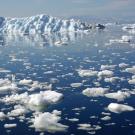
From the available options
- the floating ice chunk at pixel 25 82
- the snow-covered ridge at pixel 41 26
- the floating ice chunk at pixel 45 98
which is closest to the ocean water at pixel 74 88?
the floating ice chunk at pixel 45 98

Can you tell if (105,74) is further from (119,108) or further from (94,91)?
(119,108)

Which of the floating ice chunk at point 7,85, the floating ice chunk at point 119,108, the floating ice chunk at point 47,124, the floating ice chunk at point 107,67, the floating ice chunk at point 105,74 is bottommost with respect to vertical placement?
the floating ice chunk at point 47,124

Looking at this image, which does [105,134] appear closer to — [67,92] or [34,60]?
[67,92]

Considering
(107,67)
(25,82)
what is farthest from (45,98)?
(107,67)

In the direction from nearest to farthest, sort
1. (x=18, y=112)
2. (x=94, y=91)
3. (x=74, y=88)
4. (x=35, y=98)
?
(x=18, y=112), (x=35, y=98), (x=94, y=91), (x=74, y=88)

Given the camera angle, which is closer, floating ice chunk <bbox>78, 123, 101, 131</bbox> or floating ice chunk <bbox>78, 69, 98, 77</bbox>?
floating ice chunk <bbox>78, 123, 101, 131</bbox>

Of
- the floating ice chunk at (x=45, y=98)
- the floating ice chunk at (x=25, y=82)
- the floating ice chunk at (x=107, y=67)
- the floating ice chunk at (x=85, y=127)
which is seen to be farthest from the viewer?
the floating ice chunk at (x=107, y=67)

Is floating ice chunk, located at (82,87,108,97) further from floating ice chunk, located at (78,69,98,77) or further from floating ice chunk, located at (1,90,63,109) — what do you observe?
floating ice chunk, located at (78,69,98,77)

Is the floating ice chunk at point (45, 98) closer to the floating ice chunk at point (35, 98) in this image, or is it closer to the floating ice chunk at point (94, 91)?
the floating ice chunk at point (35, 98)

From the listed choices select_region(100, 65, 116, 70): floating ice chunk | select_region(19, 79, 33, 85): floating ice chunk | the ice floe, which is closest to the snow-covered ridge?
select_region(100, 65, 116, 70): floating ice chunk
